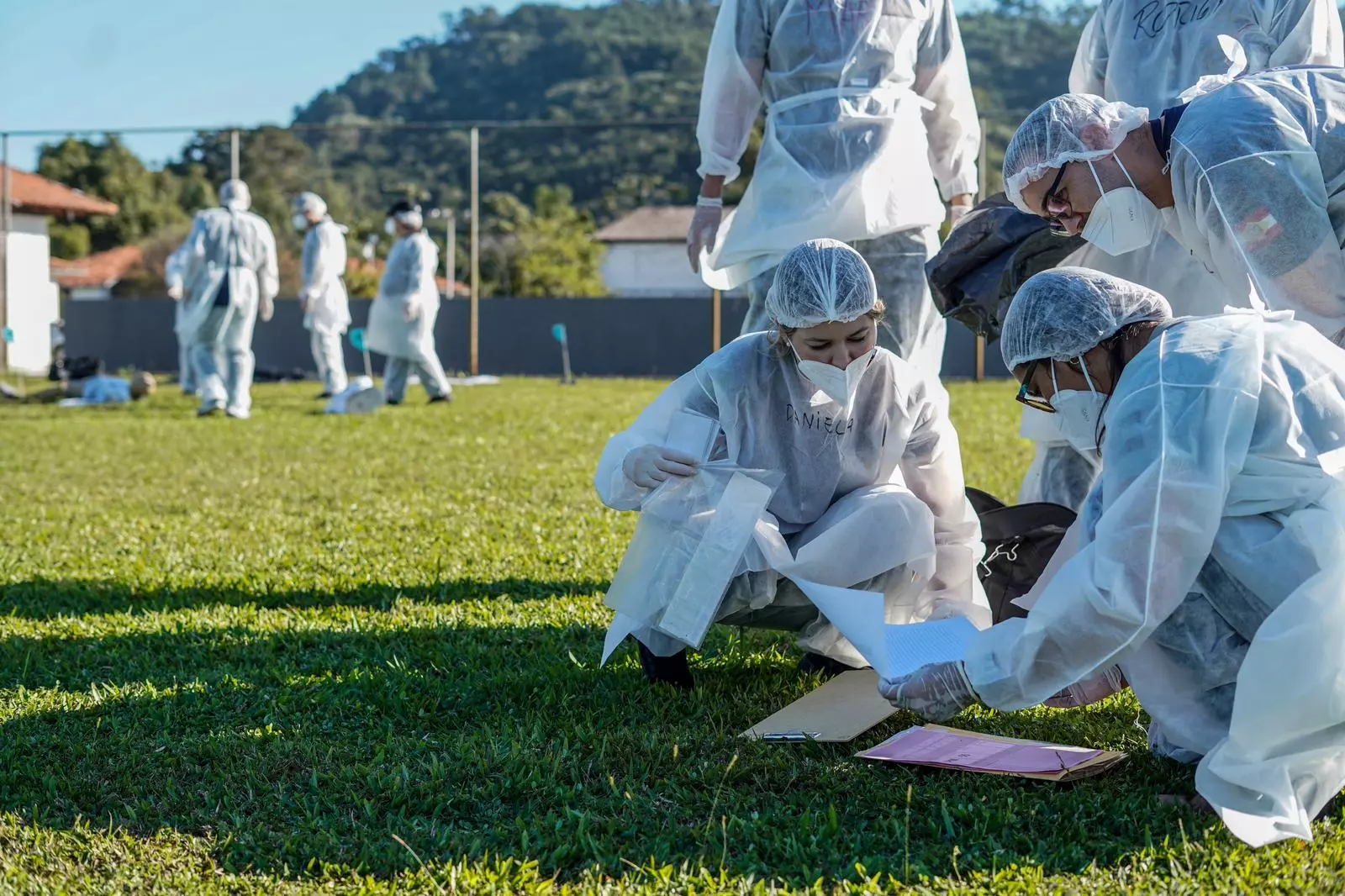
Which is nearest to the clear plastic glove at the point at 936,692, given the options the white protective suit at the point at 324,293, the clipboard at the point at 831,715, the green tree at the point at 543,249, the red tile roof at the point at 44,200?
the clipboard at the point at 831,715

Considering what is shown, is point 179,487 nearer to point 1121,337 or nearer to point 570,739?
point 570,739

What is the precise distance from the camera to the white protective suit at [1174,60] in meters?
3.53

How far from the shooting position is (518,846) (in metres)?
2.37

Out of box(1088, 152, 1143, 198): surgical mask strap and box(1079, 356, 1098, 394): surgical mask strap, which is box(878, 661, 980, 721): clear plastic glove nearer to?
box(1079, 356, 1098, 394): surgical mask strap

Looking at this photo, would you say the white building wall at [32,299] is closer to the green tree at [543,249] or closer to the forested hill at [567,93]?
the forested hill at [567,93]

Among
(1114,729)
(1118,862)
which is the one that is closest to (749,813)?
(1118,862)

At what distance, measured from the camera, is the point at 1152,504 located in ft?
6.99

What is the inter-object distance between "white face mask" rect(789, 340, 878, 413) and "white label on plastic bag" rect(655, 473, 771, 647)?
0.28m

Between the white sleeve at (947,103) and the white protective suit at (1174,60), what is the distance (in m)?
0.61

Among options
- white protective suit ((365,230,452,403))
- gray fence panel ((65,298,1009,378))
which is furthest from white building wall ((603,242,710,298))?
white protective suit ((365,230,452,403))

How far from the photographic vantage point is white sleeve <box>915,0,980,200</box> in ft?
14.6

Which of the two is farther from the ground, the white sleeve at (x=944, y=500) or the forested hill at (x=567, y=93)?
the forested hill at (x=567, y=93)

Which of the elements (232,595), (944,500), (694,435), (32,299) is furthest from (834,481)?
(32,299)

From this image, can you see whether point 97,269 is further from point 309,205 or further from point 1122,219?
point 1122,219
